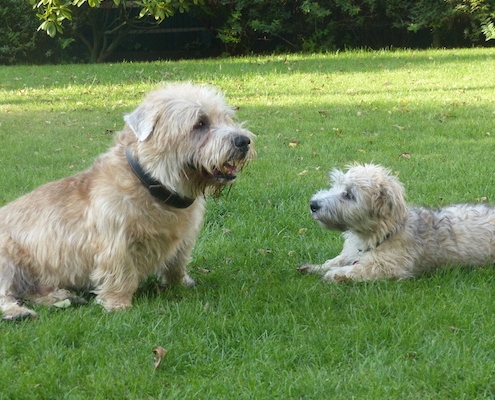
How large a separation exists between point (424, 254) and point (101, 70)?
1339 centimetres

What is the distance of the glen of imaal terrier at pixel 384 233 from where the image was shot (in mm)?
5387

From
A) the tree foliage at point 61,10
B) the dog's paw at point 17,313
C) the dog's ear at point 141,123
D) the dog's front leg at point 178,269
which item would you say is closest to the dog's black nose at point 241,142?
the dog's ear at point 141,123

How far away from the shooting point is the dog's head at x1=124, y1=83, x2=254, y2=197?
4.45 meters

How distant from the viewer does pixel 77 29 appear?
73.9 ft

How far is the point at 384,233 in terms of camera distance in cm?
551

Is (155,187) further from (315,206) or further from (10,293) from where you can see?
(315,206)

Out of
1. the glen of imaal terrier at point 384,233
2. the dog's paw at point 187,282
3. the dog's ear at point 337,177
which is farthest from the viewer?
the dog's ear at point 337,177

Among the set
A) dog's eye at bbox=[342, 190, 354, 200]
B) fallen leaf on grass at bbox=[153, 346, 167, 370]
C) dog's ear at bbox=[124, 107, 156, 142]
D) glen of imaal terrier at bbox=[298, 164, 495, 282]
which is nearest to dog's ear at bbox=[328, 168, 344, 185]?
glen of imaal terrier at bbox=[298, 164, 495, 282]

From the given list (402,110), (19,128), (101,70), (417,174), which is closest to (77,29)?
(101,70)

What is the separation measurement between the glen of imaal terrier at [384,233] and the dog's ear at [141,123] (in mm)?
1625

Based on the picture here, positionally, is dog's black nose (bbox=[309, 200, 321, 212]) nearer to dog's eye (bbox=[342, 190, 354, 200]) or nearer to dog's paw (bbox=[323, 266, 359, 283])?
dog's eye (bbox=[342, 190, 354, 200])

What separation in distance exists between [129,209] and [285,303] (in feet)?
4.00

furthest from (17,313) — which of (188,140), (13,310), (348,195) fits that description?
(348,195)

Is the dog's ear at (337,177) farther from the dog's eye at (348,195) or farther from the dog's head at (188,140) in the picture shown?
the dog's head at (188,140)
